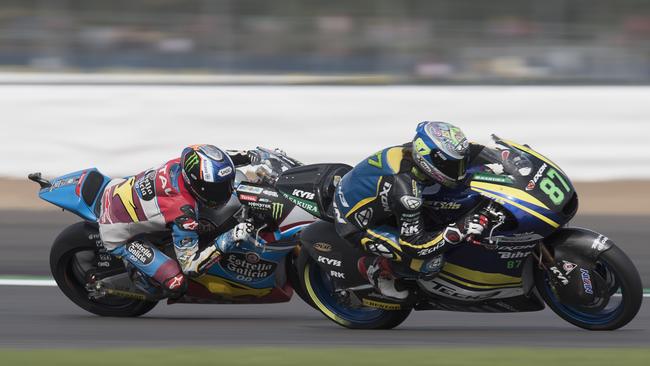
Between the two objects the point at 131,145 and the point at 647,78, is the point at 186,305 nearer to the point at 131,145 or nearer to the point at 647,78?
the point at 131,145

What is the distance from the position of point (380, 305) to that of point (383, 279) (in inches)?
8.9

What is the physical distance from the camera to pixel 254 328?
25.8 ft

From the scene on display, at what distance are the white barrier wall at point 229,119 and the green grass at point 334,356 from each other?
22.1 feet

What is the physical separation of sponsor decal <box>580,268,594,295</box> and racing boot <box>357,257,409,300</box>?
1161mm

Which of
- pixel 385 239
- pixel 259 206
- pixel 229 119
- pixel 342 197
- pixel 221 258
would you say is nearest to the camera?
pixel 385 239

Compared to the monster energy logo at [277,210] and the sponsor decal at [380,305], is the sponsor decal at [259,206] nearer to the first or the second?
the monster energy logo at [277,210]

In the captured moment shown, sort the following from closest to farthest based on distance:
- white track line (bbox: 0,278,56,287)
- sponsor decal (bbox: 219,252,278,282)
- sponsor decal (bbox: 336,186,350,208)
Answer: sponsor decal (bbox: 336,186,350,208) → sponsor decal (bbox: 219,252,278,282) → white track line (bbox: 0,278,56,287)

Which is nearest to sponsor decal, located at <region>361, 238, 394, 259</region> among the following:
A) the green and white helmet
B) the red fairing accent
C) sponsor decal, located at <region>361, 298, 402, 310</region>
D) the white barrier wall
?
sponsor decal, located at <region>361, 298, 402, 310</region>

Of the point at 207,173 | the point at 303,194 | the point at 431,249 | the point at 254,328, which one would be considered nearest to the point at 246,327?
the point at 254,328

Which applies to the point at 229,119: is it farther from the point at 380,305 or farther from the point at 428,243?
the point at 428,243

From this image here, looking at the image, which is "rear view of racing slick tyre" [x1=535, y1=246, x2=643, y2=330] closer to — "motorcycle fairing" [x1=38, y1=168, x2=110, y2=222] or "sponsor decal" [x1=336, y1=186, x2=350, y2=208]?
"sponsor decal" [x1=336, y1=186, x2=350, y2=208]

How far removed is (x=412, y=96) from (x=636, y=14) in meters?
2.94

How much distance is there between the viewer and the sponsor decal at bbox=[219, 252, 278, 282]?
307 inches

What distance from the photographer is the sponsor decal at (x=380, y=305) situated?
298 inches
